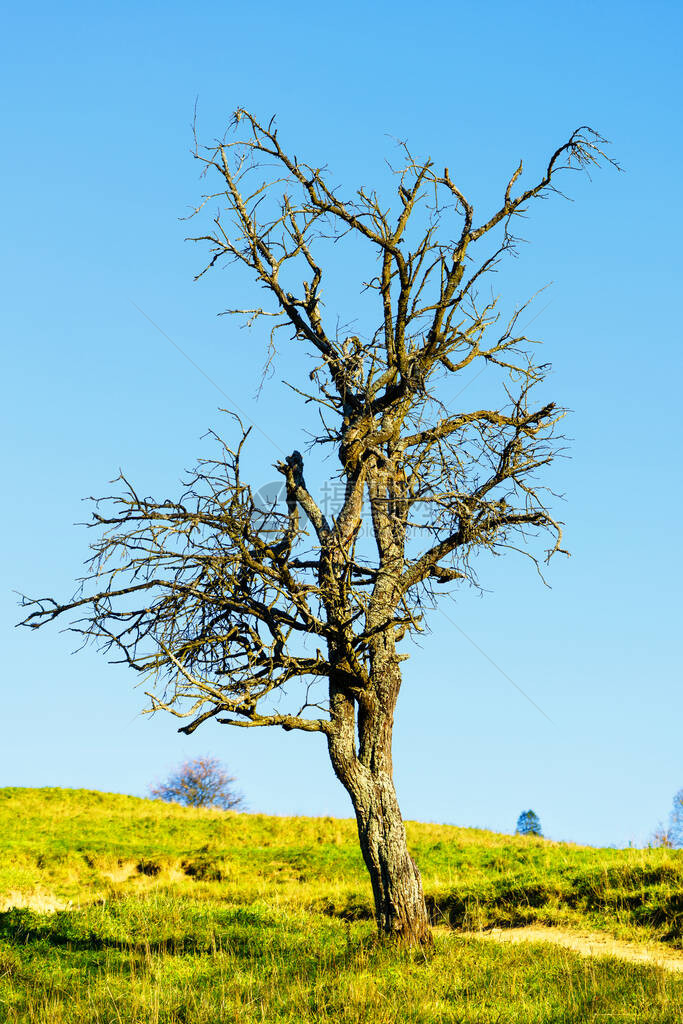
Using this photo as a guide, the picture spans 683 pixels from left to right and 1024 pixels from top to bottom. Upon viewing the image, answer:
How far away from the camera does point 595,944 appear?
12.2 meters

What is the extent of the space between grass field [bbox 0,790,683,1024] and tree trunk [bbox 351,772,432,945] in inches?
17.0

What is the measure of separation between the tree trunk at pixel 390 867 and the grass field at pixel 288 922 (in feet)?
1.42

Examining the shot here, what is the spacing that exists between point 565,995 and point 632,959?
270 centimetres

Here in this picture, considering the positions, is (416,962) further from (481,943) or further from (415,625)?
(415,625)

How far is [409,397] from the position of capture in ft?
40.0

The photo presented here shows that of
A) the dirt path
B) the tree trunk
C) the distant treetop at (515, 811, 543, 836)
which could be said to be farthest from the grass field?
the distant treetop at (515, 811, 543, 836)

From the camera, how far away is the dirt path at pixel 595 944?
36.1 ft

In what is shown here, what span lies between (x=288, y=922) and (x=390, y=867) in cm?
324

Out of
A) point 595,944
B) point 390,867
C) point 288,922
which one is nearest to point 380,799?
point 390,867

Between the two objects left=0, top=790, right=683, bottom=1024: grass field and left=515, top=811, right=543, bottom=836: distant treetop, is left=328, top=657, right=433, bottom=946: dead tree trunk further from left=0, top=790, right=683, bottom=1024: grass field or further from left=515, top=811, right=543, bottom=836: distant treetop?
left=515, top=811, right=543, bottom=836: distant treetop

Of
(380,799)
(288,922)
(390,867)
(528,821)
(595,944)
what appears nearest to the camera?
(390,867)

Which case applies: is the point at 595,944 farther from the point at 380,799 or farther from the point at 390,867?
the point at 380,799

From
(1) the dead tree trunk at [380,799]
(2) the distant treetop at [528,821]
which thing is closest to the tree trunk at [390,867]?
(1) the dead tree trunk at [380,799]

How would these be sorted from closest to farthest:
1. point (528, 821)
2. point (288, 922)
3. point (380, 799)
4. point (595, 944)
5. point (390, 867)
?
point (390, 867) < point (380, 799) < point (595, 944) < point (288, 922) < point (528, 821)
